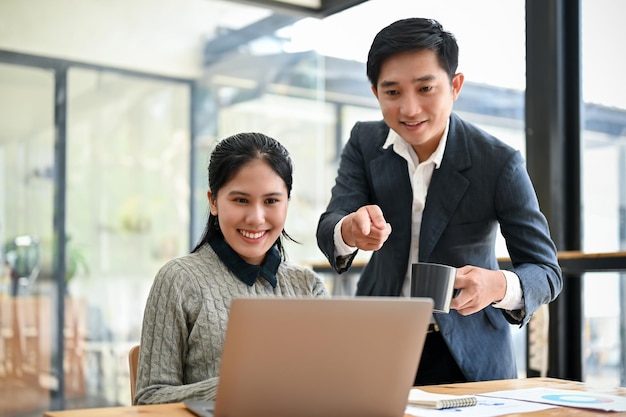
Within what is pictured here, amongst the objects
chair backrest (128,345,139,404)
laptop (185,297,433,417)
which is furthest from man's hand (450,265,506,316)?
chair backrest (128,345,139,404)

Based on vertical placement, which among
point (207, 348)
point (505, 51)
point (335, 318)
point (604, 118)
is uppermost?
point (505, 51)

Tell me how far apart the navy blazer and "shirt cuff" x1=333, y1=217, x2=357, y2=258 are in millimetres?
16

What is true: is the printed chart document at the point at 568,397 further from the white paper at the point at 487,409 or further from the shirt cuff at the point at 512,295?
the shirt cuff at the point at 512,295

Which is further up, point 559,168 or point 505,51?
point 505,51

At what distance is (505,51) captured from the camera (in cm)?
363

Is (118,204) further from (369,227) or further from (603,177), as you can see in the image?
(369,227)

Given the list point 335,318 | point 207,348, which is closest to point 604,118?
point 207,348

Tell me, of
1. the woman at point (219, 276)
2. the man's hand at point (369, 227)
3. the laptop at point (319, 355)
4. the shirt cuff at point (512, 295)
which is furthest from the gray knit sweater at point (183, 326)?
the shirt cuff at point (512, 295)

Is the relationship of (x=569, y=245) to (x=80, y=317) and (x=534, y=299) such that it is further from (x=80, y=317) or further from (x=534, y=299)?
(x=80, y=317)

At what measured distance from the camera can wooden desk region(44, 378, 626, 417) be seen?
124 centimetres

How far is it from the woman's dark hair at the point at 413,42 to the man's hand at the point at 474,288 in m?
0.51

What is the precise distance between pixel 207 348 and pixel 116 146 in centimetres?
298

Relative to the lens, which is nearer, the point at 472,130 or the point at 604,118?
the point at 472,130

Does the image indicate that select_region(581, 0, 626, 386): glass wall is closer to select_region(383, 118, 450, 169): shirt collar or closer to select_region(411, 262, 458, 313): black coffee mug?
select_region(383, 118, 450, 169): shirt collar
